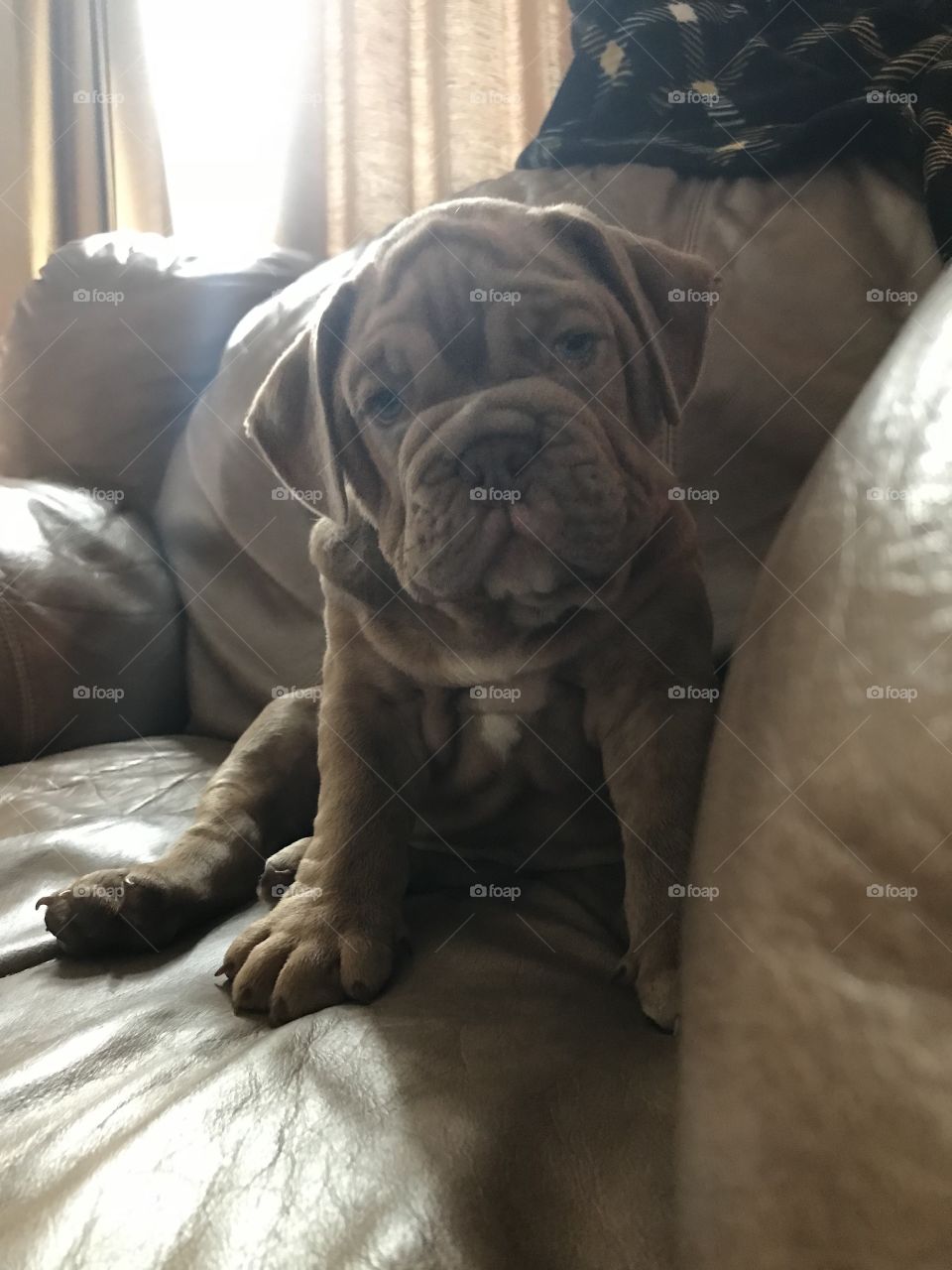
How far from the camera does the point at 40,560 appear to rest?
1984 millimetres

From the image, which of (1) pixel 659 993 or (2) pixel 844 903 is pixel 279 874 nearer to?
(1) pixel 659 993

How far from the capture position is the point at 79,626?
199cm

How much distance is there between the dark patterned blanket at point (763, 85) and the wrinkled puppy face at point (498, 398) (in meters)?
0.42

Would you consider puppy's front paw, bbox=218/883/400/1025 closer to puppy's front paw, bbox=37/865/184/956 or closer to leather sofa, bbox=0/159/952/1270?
leather sofa, bbox=0/159/952/1270

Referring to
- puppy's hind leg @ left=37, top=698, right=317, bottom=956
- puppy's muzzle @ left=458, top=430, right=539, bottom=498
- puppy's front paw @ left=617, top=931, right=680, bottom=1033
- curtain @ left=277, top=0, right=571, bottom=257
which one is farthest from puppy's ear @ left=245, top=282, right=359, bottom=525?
curtain @ left=277, top=0, right=571, bottom=257

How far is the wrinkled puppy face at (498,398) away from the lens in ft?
3.79

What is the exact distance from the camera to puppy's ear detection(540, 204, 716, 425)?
130 centimetres

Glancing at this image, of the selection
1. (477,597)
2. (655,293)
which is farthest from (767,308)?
(477,597)

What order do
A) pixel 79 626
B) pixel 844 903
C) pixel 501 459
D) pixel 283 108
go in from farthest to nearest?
pixel 283 108, pixel 79 626, pixel 501 459, pixel 844 903

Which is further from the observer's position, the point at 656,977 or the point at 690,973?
the point at 656,977

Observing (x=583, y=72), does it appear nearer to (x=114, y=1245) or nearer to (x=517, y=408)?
(x=517, y=408)

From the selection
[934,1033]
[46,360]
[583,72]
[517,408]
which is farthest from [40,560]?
[934,1033]

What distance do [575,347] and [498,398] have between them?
15 cm

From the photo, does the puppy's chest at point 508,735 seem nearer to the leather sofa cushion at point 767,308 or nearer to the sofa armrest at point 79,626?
the leather sofa cushion at point 767,308
